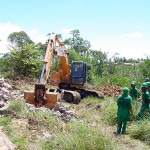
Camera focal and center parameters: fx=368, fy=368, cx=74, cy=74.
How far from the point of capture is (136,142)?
989 centimetres

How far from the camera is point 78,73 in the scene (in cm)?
1894

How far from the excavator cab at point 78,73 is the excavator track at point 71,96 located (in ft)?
4.02

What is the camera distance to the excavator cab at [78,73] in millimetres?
18844

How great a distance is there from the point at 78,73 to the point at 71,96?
1.66m

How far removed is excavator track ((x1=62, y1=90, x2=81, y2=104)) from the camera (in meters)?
17.6

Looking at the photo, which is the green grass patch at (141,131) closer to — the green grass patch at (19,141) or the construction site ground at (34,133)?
the construction site ground at (34,133)

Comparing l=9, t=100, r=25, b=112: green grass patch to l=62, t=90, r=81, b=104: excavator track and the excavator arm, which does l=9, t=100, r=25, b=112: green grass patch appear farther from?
l=62, t=90, r=81, b=104: excavator track

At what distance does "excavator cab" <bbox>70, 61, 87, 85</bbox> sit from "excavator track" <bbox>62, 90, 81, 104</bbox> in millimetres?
1226

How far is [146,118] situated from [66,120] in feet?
8.65

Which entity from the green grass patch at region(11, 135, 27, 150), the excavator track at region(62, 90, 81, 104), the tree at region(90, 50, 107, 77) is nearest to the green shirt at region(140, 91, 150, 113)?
the green grass patch at region(11, 135, 27, 150)

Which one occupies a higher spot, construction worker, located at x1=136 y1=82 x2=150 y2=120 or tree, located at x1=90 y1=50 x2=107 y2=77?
tree, located at x1=90 y1=50 x2=107 y2=77

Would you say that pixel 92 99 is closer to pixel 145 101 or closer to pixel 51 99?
pixel 51 99

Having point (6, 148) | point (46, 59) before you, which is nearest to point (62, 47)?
point (46, 59)

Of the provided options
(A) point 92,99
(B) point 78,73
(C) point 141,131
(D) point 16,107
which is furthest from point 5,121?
(B) point 78,73
